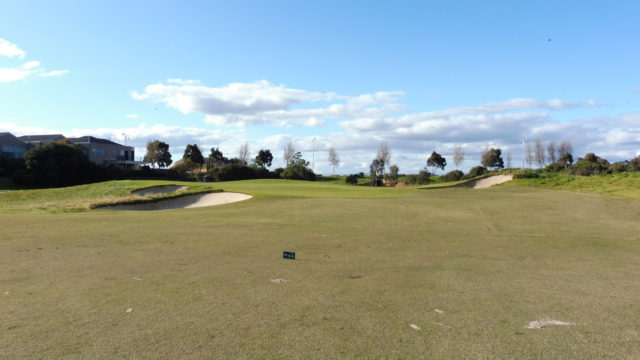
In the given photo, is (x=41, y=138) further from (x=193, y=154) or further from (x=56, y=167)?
(x=56, y=167)

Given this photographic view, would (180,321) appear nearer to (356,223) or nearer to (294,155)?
(356,223)

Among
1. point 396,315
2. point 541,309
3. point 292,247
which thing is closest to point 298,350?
point 396,315

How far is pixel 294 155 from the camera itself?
403 ft

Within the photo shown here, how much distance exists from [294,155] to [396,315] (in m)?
117

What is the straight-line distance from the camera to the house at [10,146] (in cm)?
9006

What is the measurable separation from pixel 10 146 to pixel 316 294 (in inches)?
4243

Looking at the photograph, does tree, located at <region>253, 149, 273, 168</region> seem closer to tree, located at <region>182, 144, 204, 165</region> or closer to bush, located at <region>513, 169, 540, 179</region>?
tree, located at <region>182, 144, 204, 165</region>

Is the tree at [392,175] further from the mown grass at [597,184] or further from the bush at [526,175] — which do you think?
the mown grass at [597,184]

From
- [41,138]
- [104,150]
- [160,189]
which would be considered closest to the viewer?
[160,189]

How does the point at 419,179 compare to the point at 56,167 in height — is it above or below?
below

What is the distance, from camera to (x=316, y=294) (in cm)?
723

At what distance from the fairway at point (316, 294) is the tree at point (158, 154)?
336ft

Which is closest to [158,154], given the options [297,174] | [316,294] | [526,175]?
[297,174]

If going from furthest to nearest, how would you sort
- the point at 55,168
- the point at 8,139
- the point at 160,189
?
the point at 8,139 < the point at 55,168 < the point at 160,189
